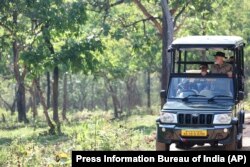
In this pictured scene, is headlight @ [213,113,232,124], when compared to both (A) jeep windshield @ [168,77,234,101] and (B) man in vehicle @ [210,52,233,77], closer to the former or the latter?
(A) jeep windshield @ [168,77,234,101]

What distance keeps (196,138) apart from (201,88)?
1586 millimetres

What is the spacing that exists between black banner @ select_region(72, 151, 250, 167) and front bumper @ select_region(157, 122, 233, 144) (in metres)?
1.31

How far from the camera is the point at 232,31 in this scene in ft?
146

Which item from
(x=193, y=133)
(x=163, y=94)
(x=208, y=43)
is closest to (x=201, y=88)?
(x=163, y=94)

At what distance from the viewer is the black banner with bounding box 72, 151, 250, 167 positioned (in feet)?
32.8

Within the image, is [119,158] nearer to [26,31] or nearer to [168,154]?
[168,154]

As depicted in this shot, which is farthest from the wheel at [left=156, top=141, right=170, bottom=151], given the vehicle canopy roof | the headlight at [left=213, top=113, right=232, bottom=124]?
the vehicle canopy roof

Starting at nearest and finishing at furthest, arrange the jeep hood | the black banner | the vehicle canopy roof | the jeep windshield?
the black banner
the jeep hood
the jeep windshield
the vehicle canopy roof

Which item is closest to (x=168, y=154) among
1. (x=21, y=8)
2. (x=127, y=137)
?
(x=127, y=137)

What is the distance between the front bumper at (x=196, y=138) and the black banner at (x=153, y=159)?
131cm

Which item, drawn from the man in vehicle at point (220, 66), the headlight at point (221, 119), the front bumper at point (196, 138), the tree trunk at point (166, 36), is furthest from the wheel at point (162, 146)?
the tree trunk at point (166, 36)

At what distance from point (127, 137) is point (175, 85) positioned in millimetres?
3260

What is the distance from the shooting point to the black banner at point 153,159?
9.99 meters

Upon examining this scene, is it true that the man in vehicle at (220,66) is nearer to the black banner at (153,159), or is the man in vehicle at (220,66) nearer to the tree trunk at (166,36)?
the black banner at (153,159)
